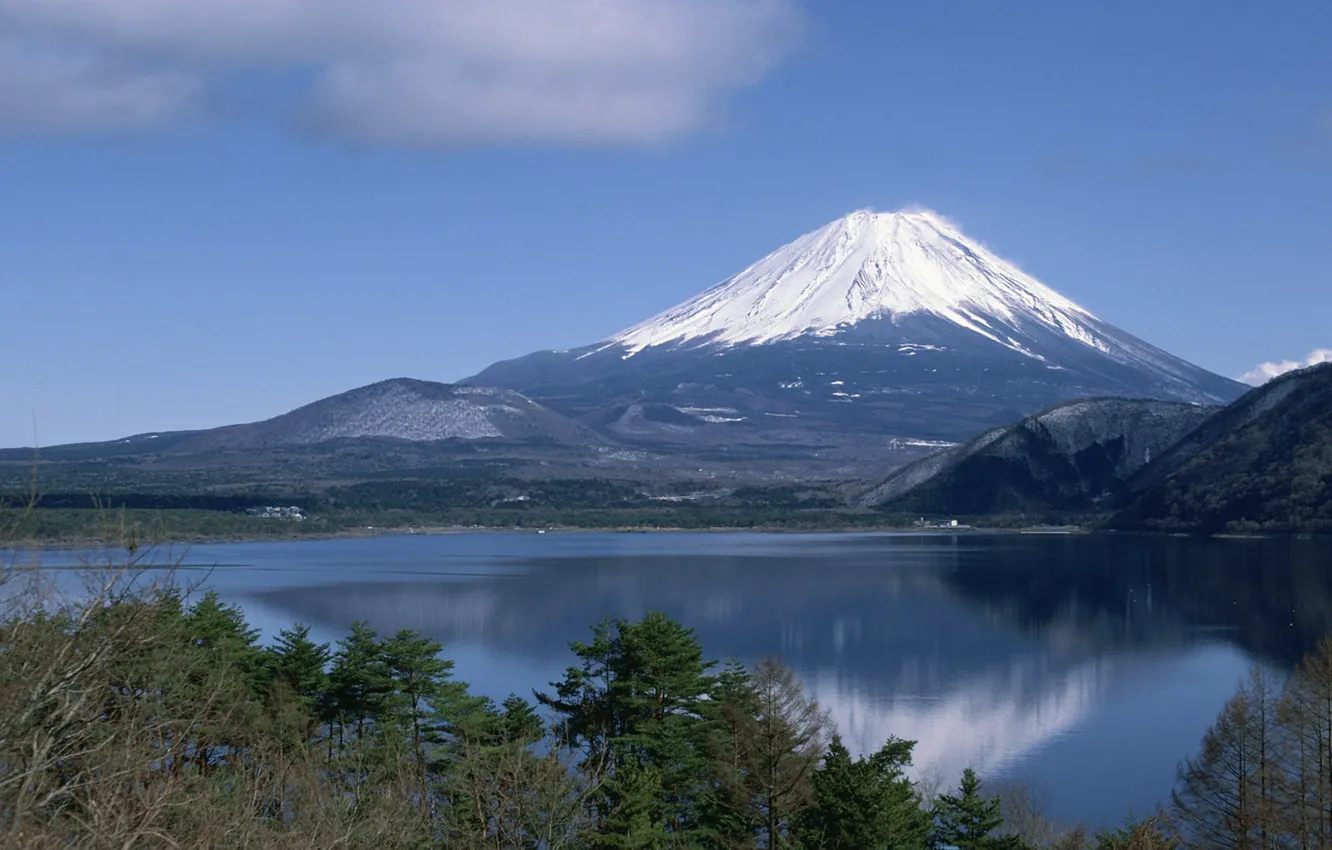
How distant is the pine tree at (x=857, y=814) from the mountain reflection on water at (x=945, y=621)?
513cm

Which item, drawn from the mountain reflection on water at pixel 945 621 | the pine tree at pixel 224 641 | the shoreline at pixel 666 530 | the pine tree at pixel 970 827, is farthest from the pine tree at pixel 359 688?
the shoreline at pixel 666 530

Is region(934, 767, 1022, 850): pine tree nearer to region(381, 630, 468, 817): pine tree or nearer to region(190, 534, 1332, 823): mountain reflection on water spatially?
region(190, 534, 1332, 823): mountain reflection on water

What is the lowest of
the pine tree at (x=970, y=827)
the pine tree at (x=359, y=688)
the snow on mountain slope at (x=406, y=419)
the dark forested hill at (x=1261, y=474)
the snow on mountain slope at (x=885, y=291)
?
the pine tree at (x=970, y=827)

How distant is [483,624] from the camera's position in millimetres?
28828

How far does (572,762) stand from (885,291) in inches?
6093

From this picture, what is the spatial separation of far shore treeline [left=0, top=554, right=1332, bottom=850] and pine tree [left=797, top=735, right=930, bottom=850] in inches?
0.7

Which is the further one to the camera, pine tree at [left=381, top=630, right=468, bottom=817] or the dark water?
the dark water

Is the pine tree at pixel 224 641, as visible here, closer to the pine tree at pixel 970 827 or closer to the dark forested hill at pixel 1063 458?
the pine tree at pixel 970 827

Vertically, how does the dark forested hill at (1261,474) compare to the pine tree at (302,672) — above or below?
above

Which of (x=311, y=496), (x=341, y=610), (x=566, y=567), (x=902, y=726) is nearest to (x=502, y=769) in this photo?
(x=902, y=726)

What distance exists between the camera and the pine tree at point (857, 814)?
901 cm

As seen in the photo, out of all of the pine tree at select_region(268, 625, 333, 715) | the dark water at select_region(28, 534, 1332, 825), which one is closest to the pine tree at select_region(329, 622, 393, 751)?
the pine tree at select_region(268, 625, 333, 715)

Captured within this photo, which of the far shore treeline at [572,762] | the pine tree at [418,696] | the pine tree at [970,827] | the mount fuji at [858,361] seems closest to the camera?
the far shore treeline at [572,762]

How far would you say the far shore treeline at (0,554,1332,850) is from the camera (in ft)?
27.7
